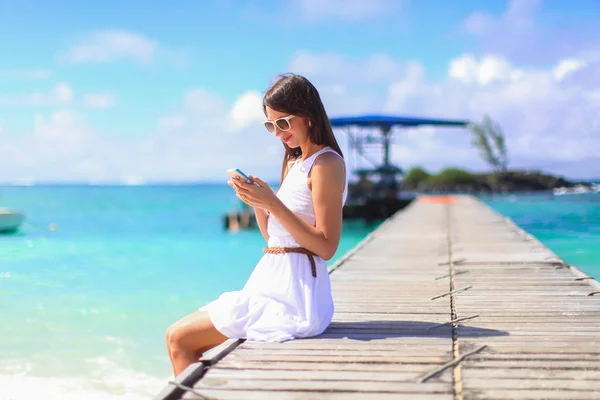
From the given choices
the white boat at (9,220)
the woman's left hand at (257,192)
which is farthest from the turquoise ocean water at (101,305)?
the woman's left hand at (257,192)

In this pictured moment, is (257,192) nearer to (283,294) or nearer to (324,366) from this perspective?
(283,294)

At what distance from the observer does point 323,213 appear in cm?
→ 318

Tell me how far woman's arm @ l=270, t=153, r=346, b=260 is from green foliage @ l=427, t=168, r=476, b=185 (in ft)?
166

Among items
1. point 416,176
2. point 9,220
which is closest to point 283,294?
point 9,220

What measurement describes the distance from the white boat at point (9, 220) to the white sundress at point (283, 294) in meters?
18.9

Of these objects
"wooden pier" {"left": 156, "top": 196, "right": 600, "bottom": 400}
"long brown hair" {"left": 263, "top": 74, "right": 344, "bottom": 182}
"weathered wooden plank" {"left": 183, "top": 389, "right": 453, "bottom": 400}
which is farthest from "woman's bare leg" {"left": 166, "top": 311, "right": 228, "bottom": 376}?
"long brown hair" {"left": 263, "top": 74, "right": 344, "bottom": 182}

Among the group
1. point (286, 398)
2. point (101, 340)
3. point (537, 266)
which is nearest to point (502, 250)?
point (537, 266)

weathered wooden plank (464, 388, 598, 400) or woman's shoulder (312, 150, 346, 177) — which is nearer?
weathered wooden plank (464, 388, 598, 400)

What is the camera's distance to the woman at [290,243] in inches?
122

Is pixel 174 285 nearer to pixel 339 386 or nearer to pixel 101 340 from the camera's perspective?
pixel 101 340

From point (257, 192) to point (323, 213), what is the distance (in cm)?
35

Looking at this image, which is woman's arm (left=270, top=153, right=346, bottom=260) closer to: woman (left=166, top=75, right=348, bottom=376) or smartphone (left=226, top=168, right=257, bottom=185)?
woman (left=166, top=75, right=348, bottom=376)

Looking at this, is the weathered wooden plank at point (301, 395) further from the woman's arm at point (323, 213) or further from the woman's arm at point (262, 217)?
the woman's arm at point (262, 217)

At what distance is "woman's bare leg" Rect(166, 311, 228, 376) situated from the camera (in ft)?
10.1
